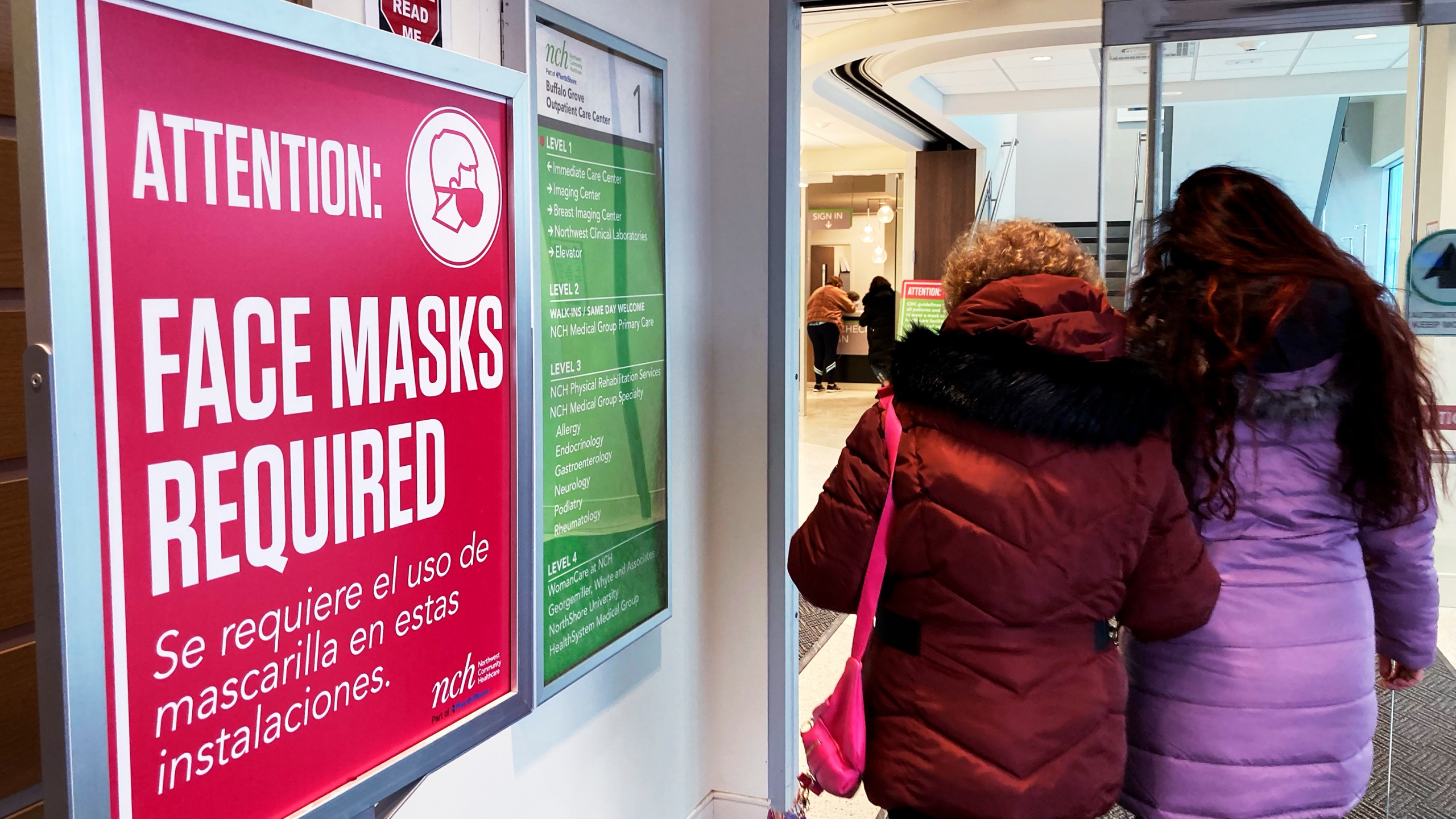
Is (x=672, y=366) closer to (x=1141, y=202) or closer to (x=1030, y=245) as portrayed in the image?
(x=1030, y=245)

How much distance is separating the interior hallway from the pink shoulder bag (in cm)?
86

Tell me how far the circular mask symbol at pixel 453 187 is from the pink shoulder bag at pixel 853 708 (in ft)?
2.25

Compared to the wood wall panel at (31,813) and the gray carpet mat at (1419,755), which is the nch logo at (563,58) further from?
the gray carpet mat at (1419,755)

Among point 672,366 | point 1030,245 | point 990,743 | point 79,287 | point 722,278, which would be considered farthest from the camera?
point 722,278

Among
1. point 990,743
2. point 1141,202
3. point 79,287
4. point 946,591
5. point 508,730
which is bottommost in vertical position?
point 508,730

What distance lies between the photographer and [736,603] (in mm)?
2820

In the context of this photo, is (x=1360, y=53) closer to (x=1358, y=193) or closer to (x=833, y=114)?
(x=1358, y=193)

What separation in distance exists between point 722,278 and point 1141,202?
112cm

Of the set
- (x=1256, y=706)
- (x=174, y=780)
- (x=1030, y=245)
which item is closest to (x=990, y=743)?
(x=1256, y=706)

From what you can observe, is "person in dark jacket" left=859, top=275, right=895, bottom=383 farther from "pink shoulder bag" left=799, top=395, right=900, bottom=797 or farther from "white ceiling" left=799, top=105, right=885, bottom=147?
"pink shoulder bag" left=799, top=395, right=900, bottom=797

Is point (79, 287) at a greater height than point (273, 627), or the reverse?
point (79, 287)

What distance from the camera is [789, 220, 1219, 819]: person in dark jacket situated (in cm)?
152

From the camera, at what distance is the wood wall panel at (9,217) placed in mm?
1047

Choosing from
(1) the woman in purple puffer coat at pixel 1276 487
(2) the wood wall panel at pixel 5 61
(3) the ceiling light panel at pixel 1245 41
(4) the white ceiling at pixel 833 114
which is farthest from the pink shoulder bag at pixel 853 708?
(3) the ceiling light panel at pixel 1245 41
